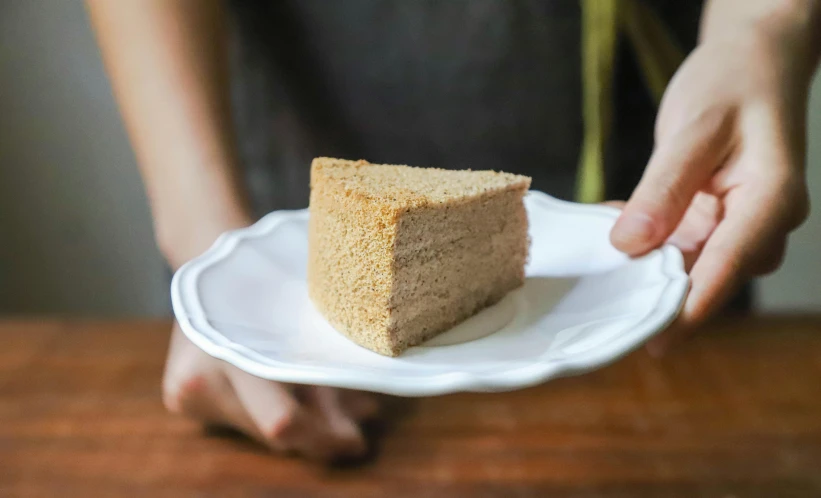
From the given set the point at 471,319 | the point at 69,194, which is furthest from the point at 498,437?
the point at 69,194

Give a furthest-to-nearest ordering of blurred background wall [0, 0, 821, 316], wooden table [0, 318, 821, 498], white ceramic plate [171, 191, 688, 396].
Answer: blurred background wall [0, 0, 821, 316], wooden table [0, 318, 821, 498], white ceramic plate [171, 191, 688, 396]

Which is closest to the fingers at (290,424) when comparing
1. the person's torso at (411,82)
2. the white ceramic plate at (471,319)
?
the white ceramic plate at (471,319)

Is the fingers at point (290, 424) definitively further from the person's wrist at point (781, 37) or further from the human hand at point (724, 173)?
the person's wrist at point (781, 37)

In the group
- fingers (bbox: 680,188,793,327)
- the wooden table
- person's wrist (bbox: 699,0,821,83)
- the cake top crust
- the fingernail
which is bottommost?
the wooden table

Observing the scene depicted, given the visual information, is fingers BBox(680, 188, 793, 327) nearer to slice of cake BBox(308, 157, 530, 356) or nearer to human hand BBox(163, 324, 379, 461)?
slice of cake BBox(308, 157, 530, 356)

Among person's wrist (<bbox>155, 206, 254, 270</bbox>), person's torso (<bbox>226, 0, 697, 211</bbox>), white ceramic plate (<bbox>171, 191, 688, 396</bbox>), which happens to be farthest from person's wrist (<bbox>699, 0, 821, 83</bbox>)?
person's wrist (<bbox>155, 206, 254, 270</bbox>)

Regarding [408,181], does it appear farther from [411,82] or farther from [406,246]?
[411,82]
